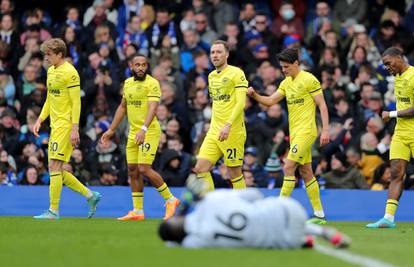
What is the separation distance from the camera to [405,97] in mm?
14531

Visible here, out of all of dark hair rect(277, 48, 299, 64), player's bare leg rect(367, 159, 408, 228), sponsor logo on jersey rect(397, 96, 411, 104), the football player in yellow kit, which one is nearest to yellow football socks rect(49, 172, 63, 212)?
dark hair rect(277, 48, 299, 64)

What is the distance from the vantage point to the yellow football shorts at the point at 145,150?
1591 cm

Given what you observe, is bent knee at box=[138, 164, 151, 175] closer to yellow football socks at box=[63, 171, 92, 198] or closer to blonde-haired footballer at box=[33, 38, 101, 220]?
yellow football socks at box=[63, 171, 92, 198]

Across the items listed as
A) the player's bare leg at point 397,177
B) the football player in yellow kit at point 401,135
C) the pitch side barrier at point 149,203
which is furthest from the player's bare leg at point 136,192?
the player's bare leg at point 397,177

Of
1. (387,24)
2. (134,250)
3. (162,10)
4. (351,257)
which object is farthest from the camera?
(162,10)

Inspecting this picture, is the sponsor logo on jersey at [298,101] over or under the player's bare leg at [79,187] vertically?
over

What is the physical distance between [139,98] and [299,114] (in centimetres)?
250

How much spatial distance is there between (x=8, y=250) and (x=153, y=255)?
1516mm

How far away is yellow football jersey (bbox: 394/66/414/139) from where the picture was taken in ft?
47.4

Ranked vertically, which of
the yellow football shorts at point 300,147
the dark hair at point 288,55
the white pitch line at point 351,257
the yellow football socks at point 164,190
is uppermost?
the dark hair at point 288,55

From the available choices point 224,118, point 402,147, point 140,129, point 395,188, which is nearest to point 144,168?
point 140,129

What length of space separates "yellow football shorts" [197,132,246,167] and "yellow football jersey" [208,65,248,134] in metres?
0.11

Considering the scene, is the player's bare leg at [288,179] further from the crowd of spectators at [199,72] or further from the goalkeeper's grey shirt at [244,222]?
the goalkeeper's grey shirt at [244,222]

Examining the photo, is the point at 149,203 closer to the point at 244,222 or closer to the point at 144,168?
the point at 144,168
